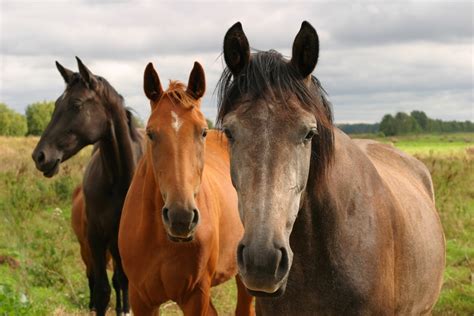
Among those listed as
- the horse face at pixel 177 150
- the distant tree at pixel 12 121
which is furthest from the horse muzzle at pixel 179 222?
the distant tree at pixel 12 121

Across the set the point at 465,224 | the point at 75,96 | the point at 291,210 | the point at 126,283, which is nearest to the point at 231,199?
the point at 126,283

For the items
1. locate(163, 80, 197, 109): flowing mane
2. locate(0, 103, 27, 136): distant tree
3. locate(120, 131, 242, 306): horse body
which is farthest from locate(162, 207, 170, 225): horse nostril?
locate(0, 103, 27, 136): distant tree

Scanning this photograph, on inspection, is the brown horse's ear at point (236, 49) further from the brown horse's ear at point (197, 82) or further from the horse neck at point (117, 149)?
the horse neck at point (117, 149)

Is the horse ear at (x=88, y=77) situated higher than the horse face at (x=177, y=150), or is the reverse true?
the horse ear at (x=88, y=77)

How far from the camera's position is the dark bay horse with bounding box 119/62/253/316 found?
13.4ft

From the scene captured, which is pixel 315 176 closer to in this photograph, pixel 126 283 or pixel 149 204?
pixel 149 204

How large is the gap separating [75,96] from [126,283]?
6.80 ft

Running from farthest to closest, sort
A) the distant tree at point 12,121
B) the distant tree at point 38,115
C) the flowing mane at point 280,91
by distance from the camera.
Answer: the distant tree at point 38,115, the distant tree at point 12,121, the flowing mane at point 280,91

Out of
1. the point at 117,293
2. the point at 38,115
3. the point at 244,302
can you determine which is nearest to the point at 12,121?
the point at 38,115

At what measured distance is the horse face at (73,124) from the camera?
645 centimetres

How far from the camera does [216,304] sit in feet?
23.6

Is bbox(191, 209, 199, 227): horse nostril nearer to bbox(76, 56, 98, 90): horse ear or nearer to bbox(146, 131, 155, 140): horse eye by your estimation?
bbox(146, 131, 155, 140): horse eye

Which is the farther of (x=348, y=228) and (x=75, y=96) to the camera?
(x=75, y=96)

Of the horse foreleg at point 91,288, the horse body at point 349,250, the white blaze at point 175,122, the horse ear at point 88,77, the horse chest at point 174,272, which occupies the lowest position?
the horse foreleg at point 91,288
